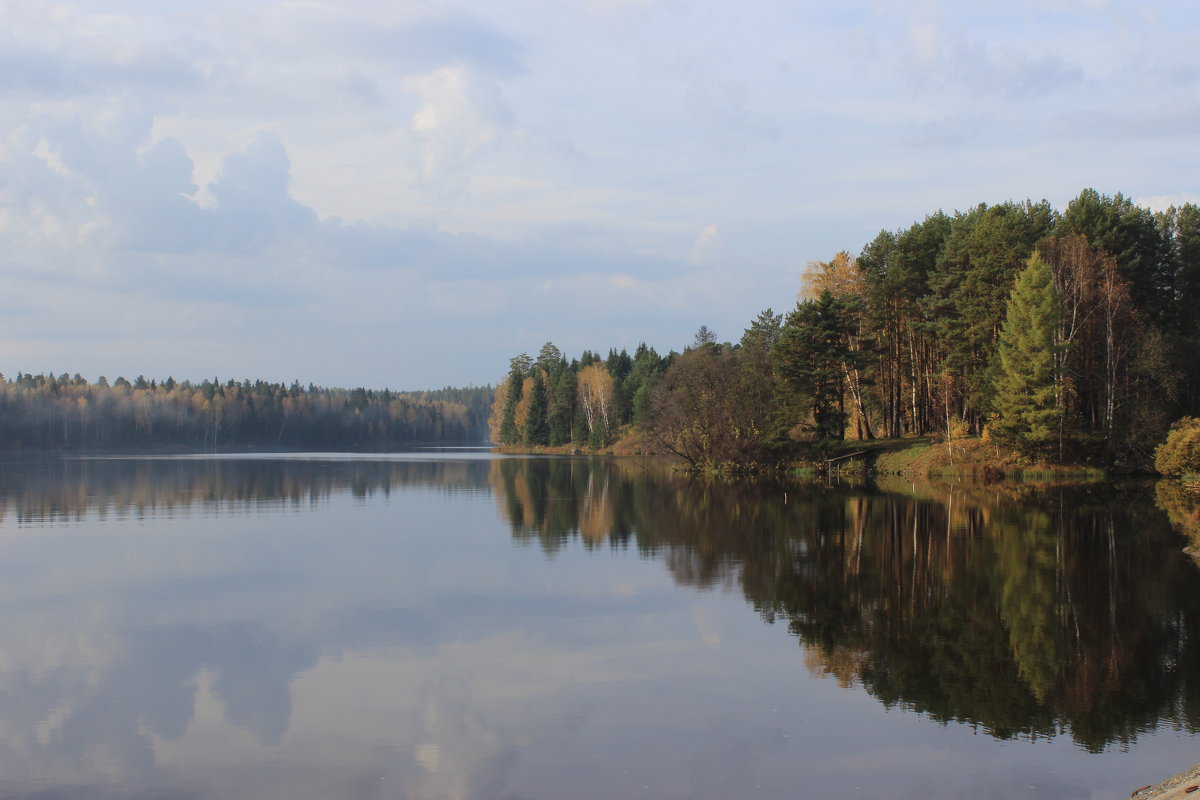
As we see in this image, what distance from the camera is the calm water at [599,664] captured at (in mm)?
10055

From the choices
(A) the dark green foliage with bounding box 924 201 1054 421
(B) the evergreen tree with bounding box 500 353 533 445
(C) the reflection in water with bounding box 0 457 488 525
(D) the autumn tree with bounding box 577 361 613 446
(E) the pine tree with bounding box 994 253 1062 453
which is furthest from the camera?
(B) the evergreen tree with bounding box 500 353 533 445

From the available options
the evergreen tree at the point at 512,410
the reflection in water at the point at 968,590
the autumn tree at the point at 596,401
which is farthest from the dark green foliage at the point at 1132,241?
the evergreen tree at the point at 512,410

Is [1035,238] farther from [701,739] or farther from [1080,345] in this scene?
[701,739]

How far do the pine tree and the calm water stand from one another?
2085cm

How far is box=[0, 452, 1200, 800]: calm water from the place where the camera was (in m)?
10.1

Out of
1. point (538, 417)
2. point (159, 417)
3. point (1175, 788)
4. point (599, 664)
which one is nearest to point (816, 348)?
point (599, 664)

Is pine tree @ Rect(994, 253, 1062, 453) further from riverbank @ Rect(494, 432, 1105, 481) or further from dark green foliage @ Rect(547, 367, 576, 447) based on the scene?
dark green foliage @ Rect(547, 367, 576, 447)

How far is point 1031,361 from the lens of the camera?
4922 centimetres

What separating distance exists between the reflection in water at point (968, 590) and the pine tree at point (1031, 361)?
27.7ft

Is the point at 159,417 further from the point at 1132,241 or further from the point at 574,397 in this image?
the point at 1132,241

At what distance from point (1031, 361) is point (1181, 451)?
7998 mm

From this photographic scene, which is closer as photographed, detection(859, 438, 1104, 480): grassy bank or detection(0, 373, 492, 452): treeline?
detection(859, 438, 1104, 480): grassy bank

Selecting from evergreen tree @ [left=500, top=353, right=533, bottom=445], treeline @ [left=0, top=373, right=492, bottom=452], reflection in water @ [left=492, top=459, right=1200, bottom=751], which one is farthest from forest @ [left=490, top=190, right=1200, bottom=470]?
treeline @ [left=0, top=373, right=492, bottom=452]

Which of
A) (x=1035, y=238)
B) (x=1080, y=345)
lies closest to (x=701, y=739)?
(x=1080, y=345)
